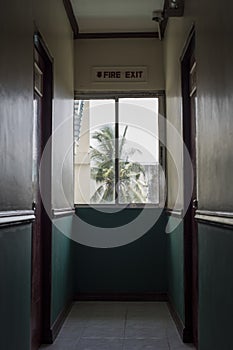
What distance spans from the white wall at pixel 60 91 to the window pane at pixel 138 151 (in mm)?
657

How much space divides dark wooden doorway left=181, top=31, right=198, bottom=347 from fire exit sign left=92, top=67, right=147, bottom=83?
161cm

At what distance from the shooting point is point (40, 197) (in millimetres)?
3766

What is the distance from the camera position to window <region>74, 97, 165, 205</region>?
557 cm

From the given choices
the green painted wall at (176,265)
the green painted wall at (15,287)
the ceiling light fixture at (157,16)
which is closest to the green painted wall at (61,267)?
the green painted wall at (176,265)

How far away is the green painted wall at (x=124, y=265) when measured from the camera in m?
5.41

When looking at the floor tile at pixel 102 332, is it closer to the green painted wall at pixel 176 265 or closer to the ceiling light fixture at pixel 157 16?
the green painted wall at pixel 176 265

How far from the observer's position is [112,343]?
3775mm

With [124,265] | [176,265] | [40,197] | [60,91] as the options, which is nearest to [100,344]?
[176,265]

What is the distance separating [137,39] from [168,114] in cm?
101

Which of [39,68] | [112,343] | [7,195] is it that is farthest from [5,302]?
[39,68]

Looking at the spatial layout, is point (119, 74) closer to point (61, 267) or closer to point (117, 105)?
point (117, 105)

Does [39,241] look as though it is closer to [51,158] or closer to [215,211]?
[51,158]

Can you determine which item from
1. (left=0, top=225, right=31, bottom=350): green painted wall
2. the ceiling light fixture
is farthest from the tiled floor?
the ceiling light fixture

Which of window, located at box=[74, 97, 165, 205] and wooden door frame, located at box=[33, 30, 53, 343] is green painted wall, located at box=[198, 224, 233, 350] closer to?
wooden door frame, located at box=[33, 30, 53, 343]
